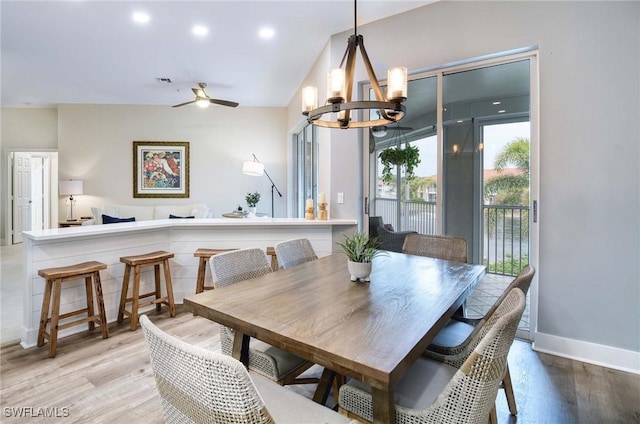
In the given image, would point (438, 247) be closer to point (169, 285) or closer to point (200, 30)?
point (169, 285)

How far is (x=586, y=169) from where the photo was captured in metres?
2.44

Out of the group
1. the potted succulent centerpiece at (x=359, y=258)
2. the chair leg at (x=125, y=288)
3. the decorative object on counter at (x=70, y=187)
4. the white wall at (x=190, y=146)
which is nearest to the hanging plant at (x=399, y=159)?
the potted succulent centerpiece at (x=359, y=258)

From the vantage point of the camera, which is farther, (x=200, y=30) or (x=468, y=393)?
(x=200, y=30)

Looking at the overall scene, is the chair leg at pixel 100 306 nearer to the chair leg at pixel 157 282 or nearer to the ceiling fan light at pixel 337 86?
the chair leg at pixel 157 282

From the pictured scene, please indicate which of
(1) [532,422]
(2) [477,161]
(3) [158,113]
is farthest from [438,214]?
(3) [158,113]

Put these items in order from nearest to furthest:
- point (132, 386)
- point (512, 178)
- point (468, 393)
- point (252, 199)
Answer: point (468, 393), point (132, 386), point (512, 178), point (252, 199)

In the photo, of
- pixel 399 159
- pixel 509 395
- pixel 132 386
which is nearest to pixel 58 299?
pixel 132 386

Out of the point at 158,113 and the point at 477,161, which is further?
the point at 158,113

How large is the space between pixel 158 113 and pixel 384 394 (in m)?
7.12

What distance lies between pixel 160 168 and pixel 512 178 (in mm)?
6244

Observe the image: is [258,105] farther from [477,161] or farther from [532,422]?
[532,422]

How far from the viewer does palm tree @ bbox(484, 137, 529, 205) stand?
2.83 m

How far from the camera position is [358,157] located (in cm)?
366

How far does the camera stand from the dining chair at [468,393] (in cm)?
98
